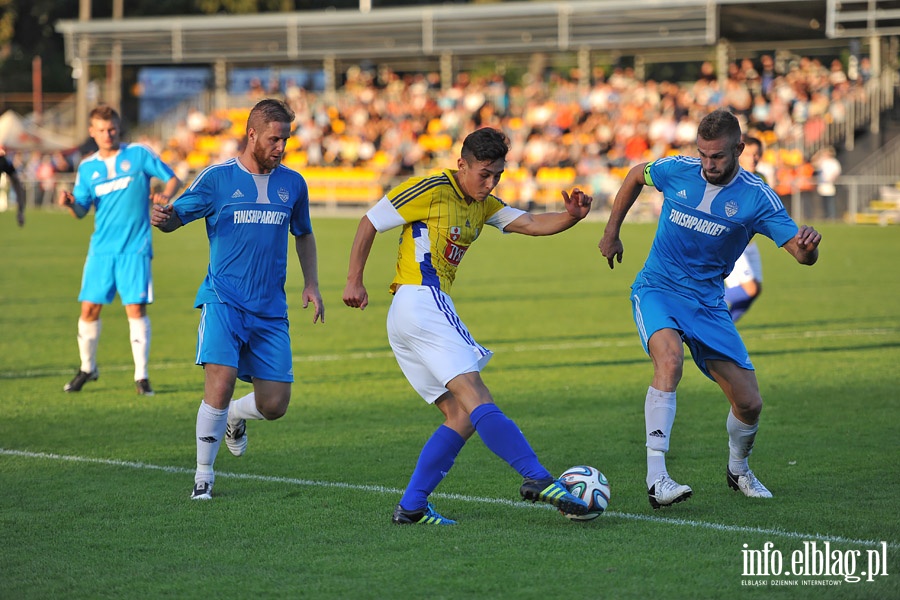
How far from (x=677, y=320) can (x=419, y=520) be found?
70.8 inches

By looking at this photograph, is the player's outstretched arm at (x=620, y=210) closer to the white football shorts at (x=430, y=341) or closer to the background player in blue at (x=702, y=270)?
the background player in blue at (x=702, y=270)

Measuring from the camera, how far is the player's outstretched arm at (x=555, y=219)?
591cm

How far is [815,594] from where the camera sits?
183 inches

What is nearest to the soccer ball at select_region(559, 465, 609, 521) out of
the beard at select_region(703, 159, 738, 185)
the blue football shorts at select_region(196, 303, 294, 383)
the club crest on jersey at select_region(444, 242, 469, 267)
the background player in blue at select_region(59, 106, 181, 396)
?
the club crest on jersey at select_region(444, 242, 469, 267)

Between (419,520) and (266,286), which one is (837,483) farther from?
(266,286)

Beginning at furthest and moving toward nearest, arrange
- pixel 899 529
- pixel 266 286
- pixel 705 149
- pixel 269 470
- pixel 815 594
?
pixel 269 470
pixel 266 286
pixel 705 149
pixel 899 529
pixel 815 594

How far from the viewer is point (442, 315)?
5.69m

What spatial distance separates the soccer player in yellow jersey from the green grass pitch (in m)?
0.31

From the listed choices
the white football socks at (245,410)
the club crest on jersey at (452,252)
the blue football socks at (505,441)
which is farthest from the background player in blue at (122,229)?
the blue football socks at (505,441)

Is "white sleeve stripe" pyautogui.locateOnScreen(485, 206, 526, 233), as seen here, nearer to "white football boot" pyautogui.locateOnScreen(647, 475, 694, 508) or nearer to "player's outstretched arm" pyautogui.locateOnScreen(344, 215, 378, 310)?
"player's outstretched arm" pyautogui.locateOnScreen(344, 215, 378, 310)

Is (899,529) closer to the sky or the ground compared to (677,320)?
closer to the ground

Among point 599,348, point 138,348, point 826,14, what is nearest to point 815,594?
point 138,348

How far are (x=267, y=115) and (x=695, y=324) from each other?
2600 millimetres

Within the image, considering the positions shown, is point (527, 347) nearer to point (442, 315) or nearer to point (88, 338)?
point (88, 338)
